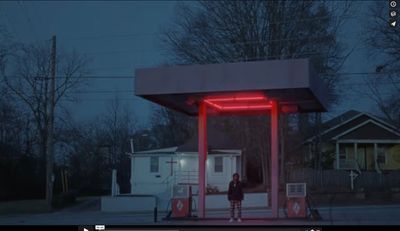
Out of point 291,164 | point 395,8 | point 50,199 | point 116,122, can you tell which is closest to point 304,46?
point 291,164

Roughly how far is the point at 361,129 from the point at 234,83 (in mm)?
27688

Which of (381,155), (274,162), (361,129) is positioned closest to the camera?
→ (274,162)

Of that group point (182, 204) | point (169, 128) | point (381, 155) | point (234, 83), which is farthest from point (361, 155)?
point (234, 83)

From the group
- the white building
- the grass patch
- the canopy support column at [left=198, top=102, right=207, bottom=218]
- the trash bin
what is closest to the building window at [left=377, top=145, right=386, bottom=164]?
the white building

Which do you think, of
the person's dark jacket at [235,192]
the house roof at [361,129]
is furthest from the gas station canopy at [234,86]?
the house roof at [361,129]

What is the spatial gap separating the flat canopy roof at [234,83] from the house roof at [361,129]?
2363cm

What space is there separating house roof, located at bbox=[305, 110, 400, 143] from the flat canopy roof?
77.5 feet

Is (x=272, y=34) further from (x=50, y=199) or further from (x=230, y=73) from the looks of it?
(x=230, y=73)

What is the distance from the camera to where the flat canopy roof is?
17016 mm

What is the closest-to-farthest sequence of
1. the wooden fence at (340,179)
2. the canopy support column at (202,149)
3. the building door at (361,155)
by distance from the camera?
1. the canopy support column at (202,149)
2. the wooden fence at (340,179)
3. the building door at (361,155)

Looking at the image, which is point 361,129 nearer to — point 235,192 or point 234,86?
point 235,192

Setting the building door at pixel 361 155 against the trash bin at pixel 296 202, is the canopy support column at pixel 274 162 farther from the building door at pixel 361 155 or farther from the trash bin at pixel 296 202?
the building door at pixel 361 155

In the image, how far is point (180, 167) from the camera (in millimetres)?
39344

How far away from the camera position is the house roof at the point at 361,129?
42.3 m
